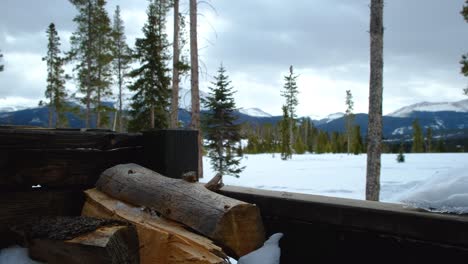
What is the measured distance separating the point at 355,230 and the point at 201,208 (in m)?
0.63

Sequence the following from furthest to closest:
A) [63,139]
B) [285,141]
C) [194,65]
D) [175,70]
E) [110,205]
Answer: [285,141] → [175,70] → [194,65] → [63,139] → [110,205]

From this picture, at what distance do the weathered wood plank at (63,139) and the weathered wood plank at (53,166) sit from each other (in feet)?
0.10

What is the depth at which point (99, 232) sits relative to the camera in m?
1.21

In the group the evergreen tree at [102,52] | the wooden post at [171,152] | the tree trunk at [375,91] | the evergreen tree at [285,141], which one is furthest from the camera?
the evergreen tree at [285,141]

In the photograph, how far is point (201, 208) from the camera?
1.44 meters

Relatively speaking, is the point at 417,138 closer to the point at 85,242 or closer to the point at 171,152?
the point at 171,152

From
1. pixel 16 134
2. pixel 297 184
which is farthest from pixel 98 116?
pixel 16 134

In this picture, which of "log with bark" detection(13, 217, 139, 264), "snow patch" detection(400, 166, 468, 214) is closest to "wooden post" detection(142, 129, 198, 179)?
"log with bark" detection(13, 217, 139, 264)

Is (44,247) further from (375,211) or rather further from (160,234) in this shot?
(375,211)

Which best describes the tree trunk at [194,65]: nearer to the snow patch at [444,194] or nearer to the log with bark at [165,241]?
the log with bark at [165,241]

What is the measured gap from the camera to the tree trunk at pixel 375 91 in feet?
31.4

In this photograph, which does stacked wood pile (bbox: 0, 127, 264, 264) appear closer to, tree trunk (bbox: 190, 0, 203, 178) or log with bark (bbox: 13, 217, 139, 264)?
log with bark (bbox: 13, 217, 139, 264)

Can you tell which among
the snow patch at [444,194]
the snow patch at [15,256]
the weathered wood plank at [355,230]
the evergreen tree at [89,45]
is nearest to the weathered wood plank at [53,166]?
the snow patch at [15,256]

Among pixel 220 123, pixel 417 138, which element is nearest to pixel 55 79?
pixel 220 123
